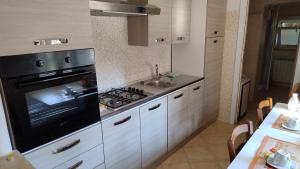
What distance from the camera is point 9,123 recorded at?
1215 mm

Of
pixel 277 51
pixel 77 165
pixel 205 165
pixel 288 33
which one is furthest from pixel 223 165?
pixel 288 33

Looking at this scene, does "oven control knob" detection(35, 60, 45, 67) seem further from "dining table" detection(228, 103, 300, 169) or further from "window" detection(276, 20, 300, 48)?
"window" detection(276, 20, 300, 48)

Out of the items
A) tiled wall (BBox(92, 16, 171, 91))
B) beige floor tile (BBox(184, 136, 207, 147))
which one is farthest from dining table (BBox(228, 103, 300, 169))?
tiled wall (BBox(92, 16, 171, 91))

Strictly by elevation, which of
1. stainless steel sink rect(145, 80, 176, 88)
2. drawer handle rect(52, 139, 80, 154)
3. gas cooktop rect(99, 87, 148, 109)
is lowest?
drawer handle rect(52, 139, 80, 154)

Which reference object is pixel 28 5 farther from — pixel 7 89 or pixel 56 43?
pixel 7 89

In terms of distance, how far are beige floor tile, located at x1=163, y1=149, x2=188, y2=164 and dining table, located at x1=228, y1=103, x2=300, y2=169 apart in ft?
3.81

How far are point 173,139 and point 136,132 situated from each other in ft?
2.44

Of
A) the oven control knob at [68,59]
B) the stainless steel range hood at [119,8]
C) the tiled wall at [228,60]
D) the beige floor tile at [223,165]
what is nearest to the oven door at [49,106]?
the oven control knob at [68,59]

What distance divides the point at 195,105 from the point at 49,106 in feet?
6.68

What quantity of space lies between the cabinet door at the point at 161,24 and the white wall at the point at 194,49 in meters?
0.50

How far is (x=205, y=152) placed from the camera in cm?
277

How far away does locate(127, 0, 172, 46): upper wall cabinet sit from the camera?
2.34 metres

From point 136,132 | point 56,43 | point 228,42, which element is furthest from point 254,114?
point 56,43

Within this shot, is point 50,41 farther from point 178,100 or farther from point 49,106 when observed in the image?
point 178,100
